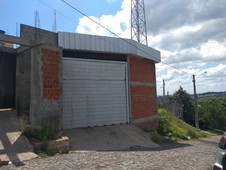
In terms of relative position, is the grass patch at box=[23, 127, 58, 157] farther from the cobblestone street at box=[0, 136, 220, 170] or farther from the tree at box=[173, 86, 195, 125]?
the tree at box=[173, 86, 195, 125]

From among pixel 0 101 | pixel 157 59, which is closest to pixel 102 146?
pixel 0 101

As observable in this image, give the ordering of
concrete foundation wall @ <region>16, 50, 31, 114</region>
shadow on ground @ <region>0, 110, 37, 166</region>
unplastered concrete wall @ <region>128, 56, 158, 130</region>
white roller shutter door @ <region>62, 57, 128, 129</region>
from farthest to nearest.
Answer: unplastered concrete wall @ <region>128, 56, 158, 130</region>, white roller shutter door @ <region>62, 57, 128, 129</region>, concrete foundation wall @ <region>16, 50, 31, 114</region>, shadow on ground @ <region>0, 110, 37, 166</region>

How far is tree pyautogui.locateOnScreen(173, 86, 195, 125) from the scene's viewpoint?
48025 mm

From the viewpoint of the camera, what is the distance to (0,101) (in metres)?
12.8

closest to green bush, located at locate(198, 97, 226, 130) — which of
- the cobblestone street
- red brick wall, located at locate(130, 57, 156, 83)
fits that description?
red brick wall, located at locate(130, 57, 156, 83)

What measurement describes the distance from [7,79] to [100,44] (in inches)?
189

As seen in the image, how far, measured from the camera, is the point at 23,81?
12.8 metres

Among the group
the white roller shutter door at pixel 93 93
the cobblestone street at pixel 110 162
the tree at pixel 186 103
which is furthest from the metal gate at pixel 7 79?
the tree at pixel 186 103

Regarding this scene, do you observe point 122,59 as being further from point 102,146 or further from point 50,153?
point 50,153

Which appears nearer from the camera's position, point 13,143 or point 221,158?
point 221,158

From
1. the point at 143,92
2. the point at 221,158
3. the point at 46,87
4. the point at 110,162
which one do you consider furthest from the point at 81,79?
the point at 221,158

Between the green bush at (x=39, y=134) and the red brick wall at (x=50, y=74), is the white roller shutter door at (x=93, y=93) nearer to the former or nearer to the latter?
the red brick wall at (x=50, y=74)

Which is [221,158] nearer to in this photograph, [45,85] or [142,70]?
[45,85]

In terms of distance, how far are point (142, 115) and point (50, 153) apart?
9684 millimetres
